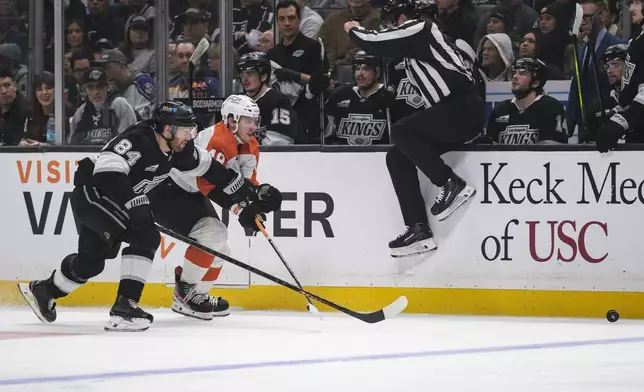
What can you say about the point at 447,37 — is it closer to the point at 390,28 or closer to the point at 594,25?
the point at 390,28

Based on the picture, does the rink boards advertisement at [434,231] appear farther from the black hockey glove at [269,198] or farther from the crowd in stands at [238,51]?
the black hockey glove at [269,198]

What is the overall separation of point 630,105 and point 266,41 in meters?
2.35

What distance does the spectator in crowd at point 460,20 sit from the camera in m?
7.70

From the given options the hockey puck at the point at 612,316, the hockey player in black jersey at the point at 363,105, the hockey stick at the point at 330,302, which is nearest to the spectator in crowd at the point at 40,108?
the hockey stick at the point at 330,302

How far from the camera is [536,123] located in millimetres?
7371

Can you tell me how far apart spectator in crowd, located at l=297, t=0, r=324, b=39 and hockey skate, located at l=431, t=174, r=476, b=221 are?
4.78 feet

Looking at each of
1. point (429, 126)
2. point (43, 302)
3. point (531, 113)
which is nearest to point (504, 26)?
point (531, 113)

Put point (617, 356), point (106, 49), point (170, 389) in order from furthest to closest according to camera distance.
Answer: point (106, 49), point (617, 356), point (170, 389)

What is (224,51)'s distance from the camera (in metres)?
7.90

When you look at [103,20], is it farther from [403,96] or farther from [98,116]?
[403,96]

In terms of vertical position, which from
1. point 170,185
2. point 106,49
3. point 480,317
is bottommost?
point 480,317

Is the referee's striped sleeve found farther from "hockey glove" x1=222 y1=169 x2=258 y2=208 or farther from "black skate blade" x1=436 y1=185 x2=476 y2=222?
"hockey glove" x1=222 y1=169 x2=258 y2=208

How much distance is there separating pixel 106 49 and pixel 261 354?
136 inches

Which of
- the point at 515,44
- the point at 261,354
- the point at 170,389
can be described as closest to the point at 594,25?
the point at 515,44
